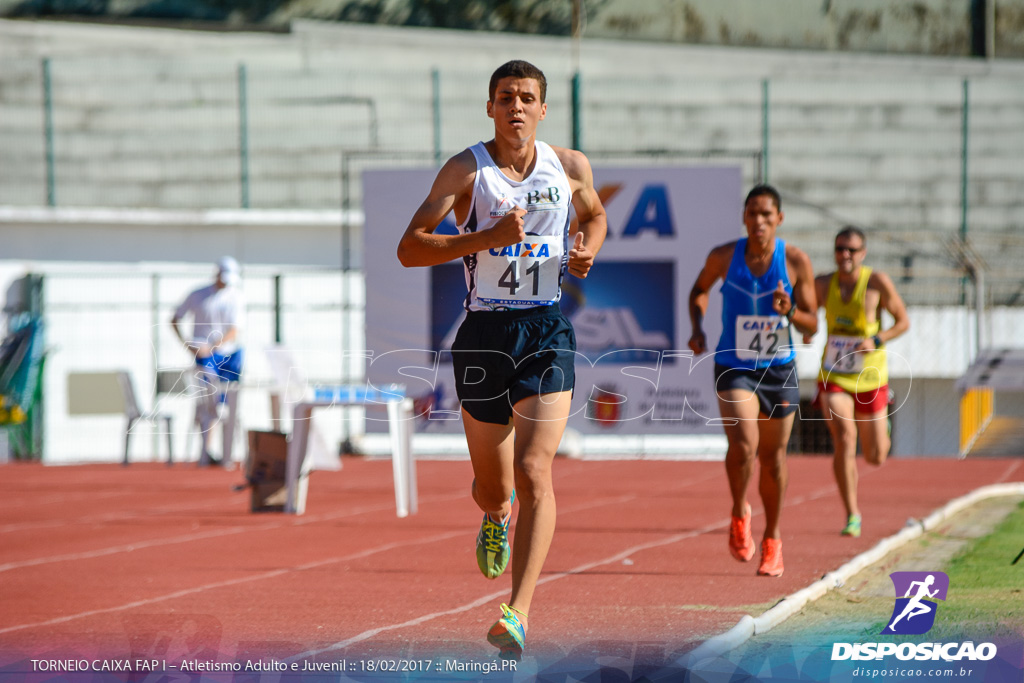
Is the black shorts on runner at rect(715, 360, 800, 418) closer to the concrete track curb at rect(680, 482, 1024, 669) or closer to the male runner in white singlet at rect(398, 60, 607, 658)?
the concrete track curb at rect(680, 482, 1024, 669)

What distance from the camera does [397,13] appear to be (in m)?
27.3

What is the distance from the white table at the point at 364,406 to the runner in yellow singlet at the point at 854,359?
348 centimetres

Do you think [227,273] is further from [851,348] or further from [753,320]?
[753,320]

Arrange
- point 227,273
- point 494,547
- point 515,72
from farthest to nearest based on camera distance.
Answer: point 227,273
point 494,547
point 515,72

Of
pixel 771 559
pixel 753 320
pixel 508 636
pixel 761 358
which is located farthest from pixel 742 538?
pixel 508 636

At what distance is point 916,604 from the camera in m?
5.37

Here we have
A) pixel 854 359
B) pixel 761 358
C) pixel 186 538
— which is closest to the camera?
pixel 761 358

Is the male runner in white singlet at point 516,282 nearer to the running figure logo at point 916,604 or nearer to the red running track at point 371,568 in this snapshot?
the red running track at point 371,568

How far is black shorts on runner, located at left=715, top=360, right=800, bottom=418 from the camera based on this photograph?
7.40 m

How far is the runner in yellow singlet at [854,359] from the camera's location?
31.2 feet

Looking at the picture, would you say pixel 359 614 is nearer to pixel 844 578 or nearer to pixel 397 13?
pixel 844 578

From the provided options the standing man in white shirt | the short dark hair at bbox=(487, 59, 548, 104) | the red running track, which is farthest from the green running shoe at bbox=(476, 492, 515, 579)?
the standing man in white shirt

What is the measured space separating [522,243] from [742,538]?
Result: 2.96 meters

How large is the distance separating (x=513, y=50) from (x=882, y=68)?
24.3 feet
